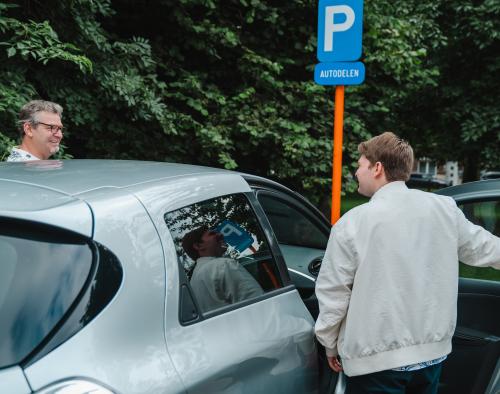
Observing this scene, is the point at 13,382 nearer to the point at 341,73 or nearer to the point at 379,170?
the point at 379,170

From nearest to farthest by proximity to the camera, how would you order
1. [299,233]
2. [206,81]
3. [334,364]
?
[334,364] < [299,233] < [206,81]

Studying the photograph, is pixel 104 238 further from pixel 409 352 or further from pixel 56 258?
pixel 409 352

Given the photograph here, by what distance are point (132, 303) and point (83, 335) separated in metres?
0.18

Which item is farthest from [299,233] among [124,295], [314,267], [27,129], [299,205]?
[124,295]

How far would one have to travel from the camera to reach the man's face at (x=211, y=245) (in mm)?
2254

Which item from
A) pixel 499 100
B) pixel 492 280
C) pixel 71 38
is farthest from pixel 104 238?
pixel 499 100

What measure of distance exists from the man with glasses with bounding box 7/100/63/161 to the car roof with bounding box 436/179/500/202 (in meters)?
2.38

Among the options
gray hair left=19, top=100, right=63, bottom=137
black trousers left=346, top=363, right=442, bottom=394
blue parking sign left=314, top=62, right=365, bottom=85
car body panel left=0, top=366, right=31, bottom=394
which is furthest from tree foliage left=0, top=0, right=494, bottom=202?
car body panel left=0, top=366, right=31, bottom=394

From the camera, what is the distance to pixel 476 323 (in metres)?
3.22

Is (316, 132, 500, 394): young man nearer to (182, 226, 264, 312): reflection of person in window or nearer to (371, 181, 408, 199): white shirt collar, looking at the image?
(371, 181, 408, 199): white shirt collar

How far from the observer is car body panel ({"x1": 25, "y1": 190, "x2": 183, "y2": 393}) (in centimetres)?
158

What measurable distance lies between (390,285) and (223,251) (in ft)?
2.17

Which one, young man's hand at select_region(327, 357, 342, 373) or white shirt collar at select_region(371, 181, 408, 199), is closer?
white shirt collar at select_region(371, 181, 408, 199)

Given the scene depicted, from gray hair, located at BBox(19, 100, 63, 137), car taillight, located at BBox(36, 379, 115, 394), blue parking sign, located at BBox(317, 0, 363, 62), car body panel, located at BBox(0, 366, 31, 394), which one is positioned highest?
blue parking sign, located at BBox(317, 0, 363, 62)
